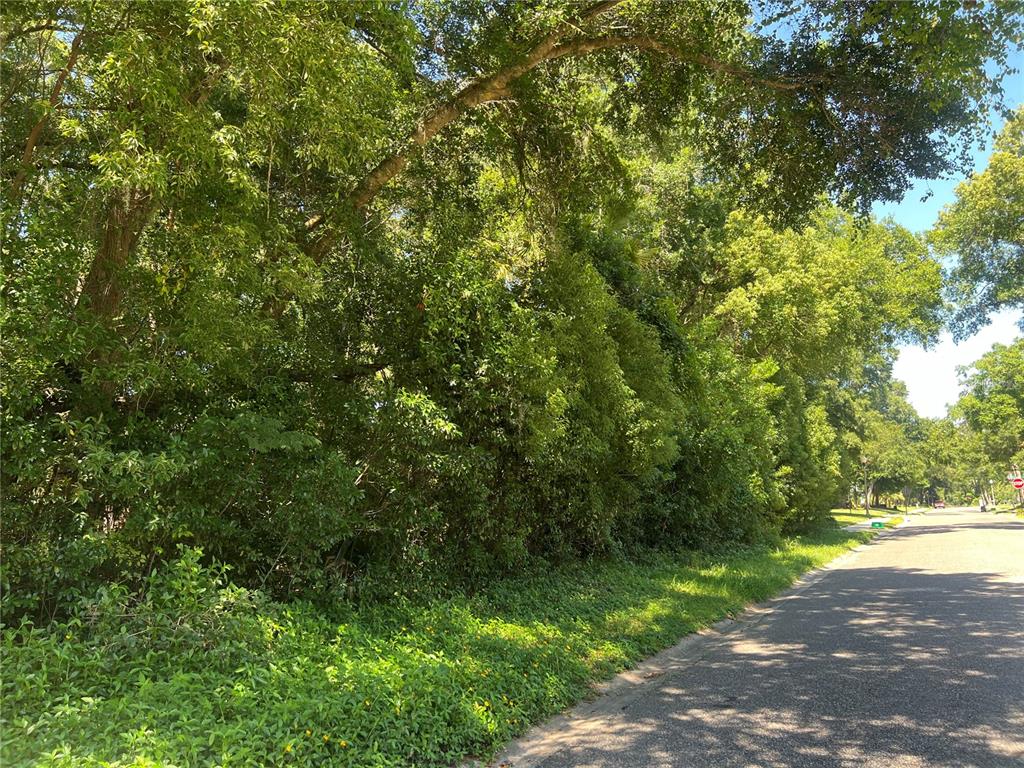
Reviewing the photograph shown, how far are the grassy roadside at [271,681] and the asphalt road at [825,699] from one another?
1.59 feet

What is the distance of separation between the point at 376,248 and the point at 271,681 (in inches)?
206

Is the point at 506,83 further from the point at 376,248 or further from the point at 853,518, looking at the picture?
the point at 853,518

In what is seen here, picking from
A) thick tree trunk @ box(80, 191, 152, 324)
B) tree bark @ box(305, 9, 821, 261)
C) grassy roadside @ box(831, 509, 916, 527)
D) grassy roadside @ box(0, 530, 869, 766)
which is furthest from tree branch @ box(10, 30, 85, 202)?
grassy roadside @ box(831, 509, 916, 527)

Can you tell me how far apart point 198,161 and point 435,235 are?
416 cm

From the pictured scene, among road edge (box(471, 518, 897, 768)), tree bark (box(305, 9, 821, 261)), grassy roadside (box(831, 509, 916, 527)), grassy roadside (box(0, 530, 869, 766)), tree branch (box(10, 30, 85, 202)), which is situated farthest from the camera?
grassy roadside (box(831, 509, 916, 527))

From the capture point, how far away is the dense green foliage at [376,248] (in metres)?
4.91

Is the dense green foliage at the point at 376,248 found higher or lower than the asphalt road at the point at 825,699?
higher

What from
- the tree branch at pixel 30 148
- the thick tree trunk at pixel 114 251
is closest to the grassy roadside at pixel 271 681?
the thick tree trunk at pixel 114 251

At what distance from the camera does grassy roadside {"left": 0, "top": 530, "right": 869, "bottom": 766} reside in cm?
374

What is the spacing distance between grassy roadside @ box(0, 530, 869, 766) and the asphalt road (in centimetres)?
48

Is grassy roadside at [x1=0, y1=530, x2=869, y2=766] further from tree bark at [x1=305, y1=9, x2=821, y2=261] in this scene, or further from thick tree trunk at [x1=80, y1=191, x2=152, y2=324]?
tree bark at [x1=305, y1=9, x2=821, y2=261]

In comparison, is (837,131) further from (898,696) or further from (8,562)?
(8,562)

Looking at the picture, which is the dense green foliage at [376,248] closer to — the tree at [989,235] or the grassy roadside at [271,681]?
the grassy roadside at [271,681]

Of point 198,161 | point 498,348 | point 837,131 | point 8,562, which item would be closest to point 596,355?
point 498,348
